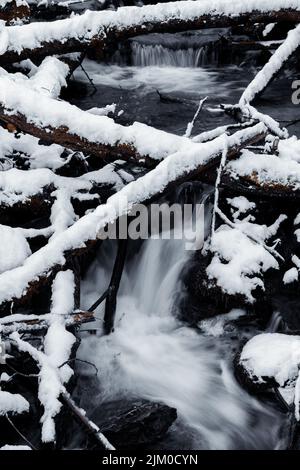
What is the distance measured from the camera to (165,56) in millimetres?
9250

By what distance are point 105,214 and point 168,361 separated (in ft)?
5.12

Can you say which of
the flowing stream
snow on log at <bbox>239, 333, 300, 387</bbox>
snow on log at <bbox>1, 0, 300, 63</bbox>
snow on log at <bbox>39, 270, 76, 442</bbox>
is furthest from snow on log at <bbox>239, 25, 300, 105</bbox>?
snow on log at <bbox>39, 270, 76, 442</bbox>

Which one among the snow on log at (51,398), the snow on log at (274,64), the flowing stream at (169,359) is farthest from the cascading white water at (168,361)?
the snow on log at (274,64)

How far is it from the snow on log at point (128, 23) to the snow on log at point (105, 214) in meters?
2.58

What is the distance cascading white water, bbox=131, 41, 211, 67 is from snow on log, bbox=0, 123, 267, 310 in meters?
5.81

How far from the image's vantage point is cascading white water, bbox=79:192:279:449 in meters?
3.71

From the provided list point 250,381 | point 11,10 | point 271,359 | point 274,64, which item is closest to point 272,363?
point 271,359

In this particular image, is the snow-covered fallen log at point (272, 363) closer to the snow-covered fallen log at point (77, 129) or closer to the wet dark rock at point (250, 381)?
the wet dark rock at point (250, 381)

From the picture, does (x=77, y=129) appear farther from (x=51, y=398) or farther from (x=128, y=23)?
(x=128, y=23)

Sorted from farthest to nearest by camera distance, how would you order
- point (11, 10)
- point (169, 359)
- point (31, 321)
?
point (11, 10)
point (169, 359)
point (31, 321)

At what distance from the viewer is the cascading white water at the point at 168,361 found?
3.71m

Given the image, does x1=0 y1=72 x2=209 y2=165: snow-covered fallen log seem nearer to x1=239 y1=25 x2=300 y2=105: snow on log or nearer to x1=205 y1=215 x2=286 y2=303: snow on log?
x1=205 y1=215 x2=286 y2=303: snow on log

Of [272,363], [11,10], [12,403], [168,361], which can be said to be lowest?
[168,361]

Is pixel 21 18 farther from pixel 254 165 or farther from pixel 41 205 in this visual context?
pixel 254 165
